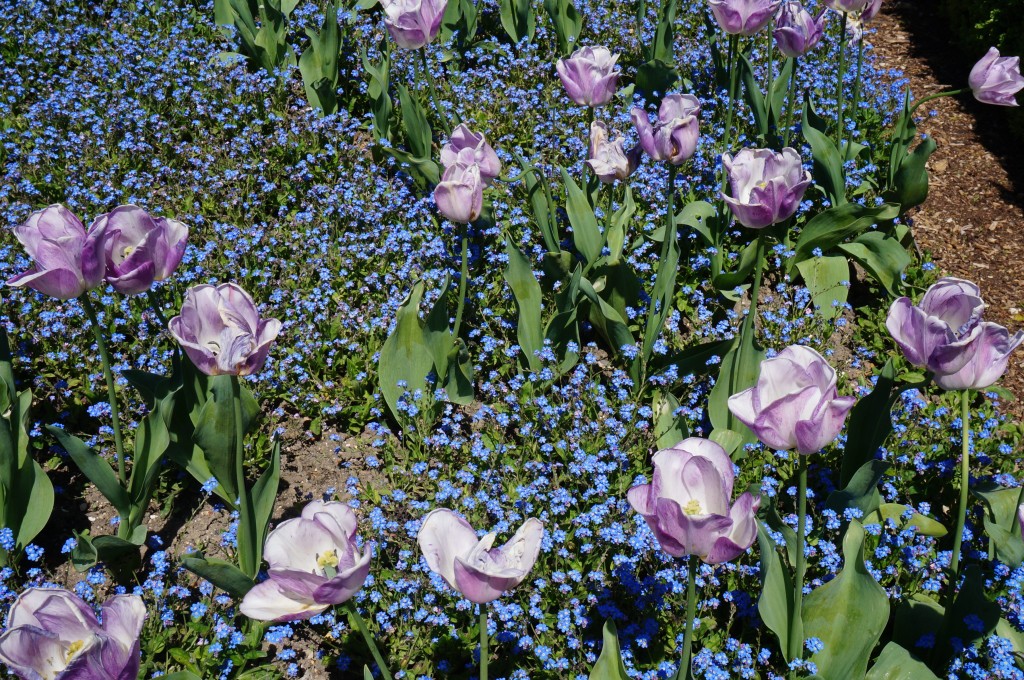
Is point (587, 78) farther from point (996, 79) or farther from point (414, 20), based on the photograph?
point (996, 79)

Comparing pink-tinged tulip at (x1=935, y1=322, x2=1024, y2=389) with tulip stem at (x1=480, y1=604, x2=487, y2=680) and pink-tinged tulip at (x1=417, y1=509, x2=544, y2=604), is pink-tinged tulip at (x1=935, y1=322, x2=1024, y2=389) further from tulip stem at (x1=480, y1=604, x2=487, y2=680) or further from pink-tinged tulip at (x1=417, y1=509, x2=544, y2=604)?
tulip stem at (x1=480, y1=604, x2=487, y2=680)

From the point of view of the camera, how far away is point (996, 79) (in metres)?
3.47

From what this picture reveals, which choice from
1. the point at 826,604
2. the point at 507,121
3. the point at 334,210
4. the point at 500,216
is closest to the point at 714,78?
the point at 507,121

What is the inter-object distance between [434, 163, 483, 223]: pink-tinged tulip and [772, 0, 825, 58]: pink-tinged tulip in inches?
63.1

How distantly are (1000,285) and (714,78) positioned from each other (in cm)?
180

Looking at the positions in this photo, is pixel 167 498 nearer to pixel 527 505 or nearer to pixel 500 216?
pixel 527 505

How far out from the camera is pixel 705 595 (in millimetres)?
2457

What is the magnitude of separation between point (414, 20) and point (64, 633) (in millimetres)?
2625

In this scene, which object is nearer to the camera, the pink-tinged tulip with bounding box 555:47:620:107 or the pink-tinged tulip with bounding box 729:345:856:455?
the pink-tinged tulip with bounding box 729:345:856:455

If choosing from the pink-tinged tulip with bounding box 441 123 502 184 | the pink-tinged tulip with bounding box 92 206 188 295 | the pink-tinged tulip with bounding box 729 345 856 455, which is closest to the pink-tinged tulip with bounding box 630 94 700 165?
the pink-tinged tulip with bounding box 441 123 502 184

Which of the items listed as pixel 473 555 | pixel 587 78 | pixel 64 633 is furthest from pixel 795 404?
pixel 587 78

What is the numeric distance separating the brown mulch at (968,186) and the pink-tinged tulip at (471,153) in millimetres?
2365

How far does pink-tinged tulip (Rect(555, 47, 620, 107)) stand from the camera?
333 centimetres

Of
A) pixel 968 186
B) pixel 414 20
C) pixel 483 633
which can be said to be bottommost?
pixel 968 186
